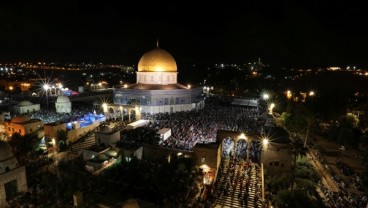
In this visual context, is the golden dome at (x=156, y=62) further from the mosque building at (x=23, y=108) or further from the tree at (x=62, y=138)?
the tree at (x=62, y=138)

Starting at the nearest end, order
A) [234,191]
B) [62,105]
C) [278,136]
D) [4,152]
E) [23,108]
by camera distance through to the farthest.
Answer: [4,152], [234,191], [278,136], [23,108], [62,105]

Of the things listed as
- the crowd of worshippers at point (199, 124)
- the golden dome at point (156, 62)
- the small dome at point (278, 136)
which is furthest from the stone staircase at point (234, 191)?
the golden dome at point (156, 62)

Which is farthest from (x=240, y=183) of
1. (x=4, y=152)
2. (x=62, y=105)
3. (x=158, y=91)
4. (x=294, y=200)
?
(x=62, y=105)

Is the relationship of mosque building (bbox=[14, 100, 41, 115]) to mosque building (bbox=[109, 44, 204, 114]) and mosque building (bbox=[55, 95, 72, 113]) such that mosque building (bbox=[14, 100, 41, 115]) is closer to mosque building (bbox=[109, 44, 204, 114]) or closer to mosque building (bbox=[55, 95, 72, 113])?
mosque building (bbox=[55, 95, 72, 113])

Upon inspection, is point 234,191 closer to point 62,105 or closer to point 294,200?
point 294,200

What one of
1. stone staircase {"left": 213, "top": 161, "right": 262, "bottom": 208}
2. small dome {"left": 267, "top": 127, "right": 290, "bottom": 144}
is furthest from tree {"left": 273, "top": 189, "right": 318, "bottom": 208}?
small dome {"left": 267, "top": 127, "right": 290, "bottom": 144}

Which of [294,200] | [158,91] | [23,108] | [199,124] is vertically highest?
[158,91]

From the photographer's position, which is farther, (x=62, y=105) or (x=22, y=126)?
(x=62, y=105)
